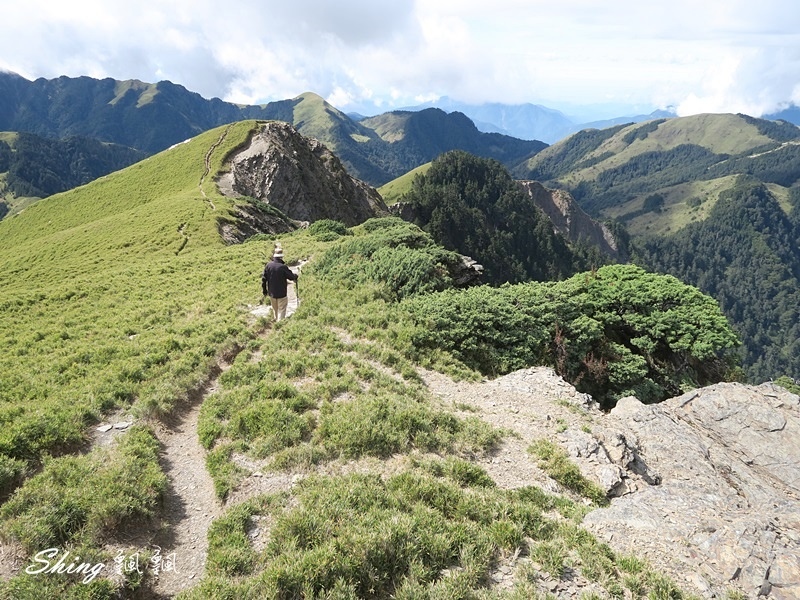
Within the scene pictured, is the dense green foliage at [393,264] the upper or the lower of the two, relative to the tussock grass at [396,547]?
upper

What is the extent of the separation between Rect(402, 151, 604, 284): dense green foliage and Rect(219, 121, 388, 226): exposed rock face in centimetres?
4230

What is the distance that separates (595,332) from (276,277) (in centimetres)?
1493

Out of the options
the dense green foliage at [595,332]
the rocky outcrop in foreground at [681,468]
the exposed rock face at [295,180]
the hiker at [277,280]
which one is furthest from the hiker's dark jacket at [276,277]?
the exposed rock face at [295,180]

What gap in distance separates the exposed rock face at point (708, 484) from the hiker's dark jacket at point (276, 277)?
39.1 ft

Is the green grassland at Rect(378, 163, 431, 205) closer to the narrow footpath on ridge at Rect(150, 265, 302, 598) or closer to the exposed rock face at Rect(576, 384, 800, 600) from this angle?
the exposed rock face at Rect(576, 384, 800, 600)

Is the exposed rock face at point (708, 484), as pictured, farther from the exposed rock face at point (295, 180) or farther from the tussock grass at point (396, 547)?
the exposed rock face at point (295, 180)

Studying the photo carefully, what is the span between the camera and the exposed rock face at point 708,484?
746 centimetres

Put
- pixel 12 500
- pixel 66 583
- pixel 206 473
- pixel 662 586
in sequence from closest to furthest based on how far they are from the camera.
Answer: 1. pixel 66 583
2. pixel 662 586
3. pixel 12 500
4. pixel 206 473

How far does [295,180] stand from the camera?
240 feet

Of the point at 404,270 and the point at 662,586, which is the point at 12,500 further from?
the point at 404,270

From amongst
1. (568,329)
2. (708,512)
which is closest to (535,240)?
(568,329)

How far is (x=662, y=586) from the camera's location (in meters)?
6.92

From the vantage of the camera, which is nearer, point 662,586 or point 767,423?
point 662,586

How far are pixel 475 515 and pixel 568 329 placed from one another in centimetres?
1432
